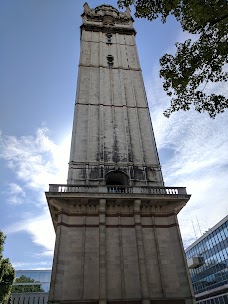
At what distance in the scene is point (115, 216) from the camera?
746 inches

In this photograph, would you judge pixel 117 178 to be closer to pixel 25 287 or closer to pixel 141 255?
pixel 141 255

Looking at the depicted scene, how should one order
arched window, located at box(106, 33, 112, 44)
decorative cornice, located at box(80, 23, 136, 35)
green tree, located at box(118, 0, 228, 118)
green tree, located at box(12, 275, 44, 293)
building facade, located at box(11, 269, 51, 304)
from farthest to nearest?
green tree, located at box(12, 275, 44, 293), building facade, located at box(11, 269, 51, 304), decorative cornice, located at box(80, 23, 136, 35), arched window, located at box(106, 33, 112, 44), green tree, located at box(118, 0, 228, 118)

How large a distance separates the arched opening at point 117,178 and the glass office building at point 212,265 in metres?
24.7

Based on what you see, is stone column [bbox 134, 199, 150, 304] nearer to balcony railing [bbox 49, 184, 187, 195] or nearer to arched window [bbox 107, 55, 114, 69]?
balcony railing [bbox 49, 184, 187, 195]

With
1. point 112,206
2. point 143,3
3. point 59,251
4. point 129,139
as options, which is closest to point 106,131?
point 129,139

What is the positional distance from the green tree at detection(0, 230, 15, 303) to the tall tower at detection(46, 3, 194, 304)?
10805 mm

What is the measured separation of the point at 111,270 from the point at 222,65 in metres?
13.9

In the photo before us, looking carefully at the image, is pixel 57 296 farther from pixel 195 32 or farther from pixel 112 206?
pixel 195 32

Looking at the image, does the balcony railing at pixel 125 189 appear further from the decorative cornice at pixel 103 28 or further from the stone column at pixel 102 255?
the decorative cornice at pixel 103 28

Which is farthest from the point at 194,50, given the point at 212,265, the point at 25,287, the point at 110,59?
the point at 25,287

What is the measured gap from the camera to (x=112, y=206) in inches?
755

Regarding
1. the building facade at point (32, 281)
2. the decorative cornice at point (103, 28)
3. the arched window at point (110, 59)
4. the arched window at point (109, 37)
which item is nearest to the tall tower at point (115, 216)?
the arched window at point (110, 59)

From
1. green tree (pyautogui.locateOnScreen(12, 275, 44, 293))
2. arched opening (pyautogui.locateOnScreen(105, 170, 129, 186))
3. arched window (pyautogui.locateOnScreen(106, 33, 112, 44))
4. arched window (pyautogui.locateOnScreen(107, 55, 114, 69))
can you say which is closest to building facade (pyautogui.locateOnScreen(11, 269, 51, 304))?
green tree (pyautogui.locateOnScreen(12, 275, 44, 293))

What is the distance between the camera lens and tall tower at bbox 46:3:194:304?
15.9m
